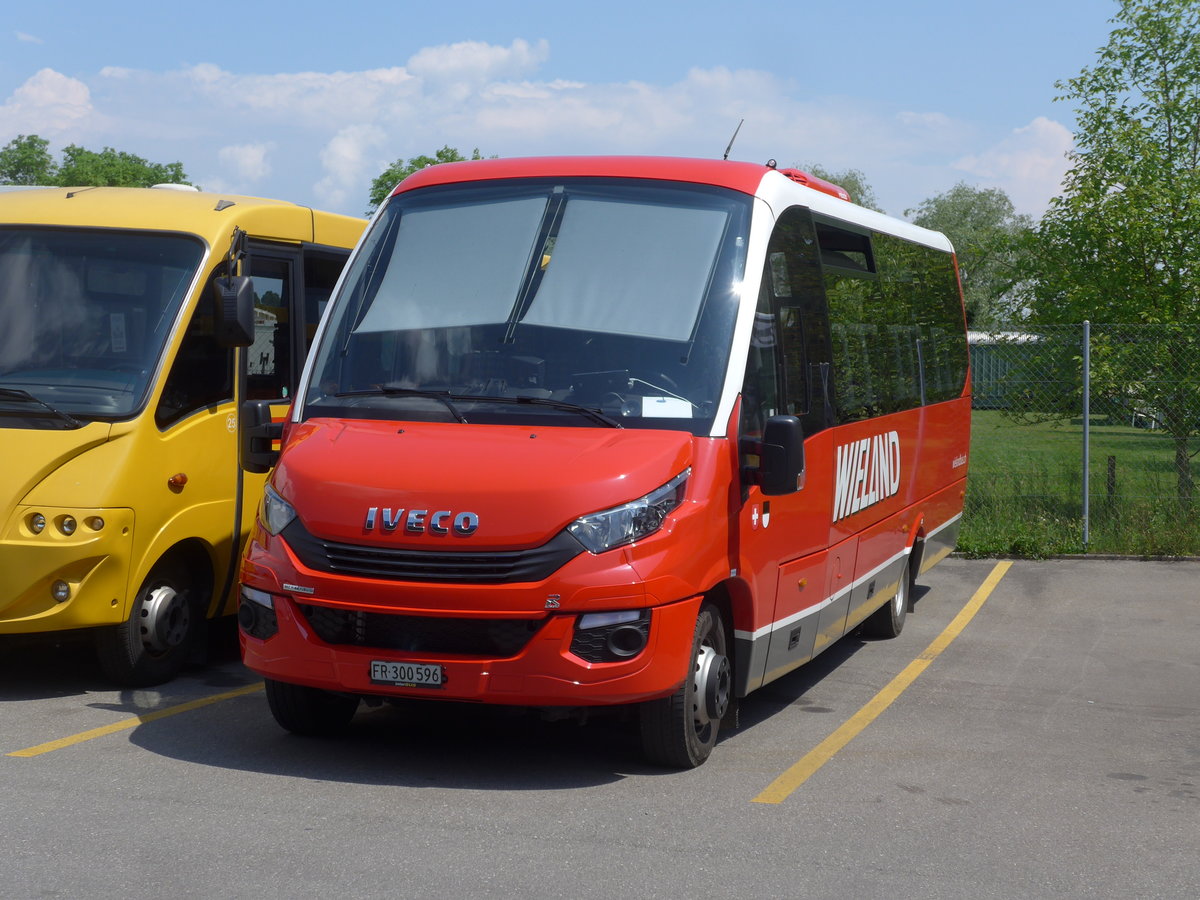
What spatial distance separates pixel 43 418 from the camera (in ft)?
26.1

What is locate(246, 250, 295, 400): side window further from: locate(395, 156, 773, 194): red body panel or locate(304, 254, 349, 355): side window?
locate(395, 156, 773, 194): red body panel

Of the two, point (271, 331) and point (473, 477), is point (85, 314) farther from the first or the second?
point (473, 477)

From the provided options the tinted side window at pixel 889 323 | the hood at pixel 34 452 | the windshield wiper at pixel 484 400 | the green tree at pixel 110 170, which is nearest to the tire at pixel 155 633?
the hood at pixel 34 452

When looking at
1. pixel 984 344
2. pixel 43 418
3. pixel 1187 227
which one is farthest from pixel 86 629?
pixel 1187 227

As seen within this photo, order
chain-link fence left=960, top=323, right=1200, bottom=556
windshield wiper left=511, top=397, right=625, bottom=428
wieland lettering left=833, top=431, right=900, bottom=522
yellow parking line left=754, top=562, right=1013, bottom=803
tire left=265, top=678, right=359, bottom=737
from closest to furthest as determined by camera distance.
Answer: yellow parking line left=754, top=562, right=1013, bottom=803
windshield wiper left=511, top=397, right=625, bottom=428
tire left=265, top=678, right=359, bottom=737
wieland lettering left=833, top=431, right=900, bottom=522
chain-link fence left=960, top=323, right=1200, bottom=556

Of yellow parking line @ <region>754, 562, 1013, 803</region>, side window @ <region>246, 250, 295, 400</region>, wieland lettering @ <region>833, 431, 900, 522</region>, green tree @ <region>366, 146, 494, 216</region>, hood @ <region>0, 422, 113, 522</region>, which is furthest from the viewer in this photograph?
green tree @ <region>366, 146, 494, 216</region>

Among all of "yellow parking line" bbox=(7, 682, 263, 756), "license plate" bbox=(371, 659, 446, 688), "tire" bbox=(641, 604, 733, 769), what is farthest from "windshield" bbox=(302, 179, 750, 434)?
"yellow parking line" bbox=(7, 682, 263, 756)

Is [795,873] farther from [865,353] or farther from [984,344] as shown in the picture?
[984,344]

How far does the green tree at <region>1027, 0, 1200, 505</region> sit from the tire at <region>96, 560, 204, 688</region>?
10.6 m

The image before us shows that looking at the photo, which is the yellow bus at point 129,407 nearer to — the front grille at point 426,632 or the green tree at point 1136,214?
the front grille at point 426,632

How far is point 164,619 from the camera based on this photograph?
8.42 m

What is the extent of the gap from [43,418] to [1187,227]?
12.5 metres

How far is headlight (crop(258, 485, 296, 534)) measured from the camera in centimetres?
644

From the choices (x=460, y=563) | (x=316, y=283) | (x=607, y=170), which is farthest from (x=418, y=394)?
(x=316, y=283)
